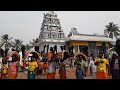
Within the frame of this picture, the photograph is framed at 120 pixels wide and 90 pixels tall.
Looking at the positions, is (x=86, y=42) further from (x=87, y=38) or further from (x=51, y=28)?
(x=51, y=28)

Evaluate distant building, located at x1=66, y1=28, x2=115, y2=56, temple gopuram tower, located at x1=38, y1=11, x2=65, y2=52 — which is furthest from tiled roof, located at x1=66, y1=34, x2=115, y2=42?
temple gopuram tower, located at x1=38, y1=11, x2=65, y2=52

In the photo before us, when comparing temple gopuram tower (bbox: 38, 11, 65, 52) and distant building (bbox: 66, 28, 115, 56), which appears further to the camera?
temple gopuram tower (bbox: 38, 11, 65, 52)

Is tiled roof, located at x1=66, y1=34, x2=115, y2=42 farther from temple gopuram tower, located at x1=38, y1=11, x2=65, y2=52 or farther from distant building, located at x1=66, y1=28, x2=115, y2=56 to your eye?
temple gopuram tower, located at x1=38, y1=11, x2=65, y2=52

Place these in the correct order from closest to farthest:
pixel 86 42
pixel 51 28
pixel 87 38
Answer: pixel 86 42
pixel 87 38
pixel 51 28

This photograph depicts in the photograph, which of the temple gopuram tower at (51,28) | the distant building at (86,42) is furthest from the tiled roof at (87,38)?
the temple gopuram tower at (51,28)

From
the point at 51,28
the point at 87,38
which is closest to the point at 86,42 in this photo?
the point at 87,38

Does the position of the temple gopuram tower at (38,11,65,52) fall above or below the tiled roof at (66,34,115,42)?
above

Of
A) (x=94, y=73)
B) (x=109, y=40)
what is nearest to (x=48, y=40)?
(x=109, y=40)

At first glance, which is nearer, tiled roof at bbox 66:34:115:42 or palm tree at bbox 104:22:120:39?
tiled roof at bbox 66:34:115:42
